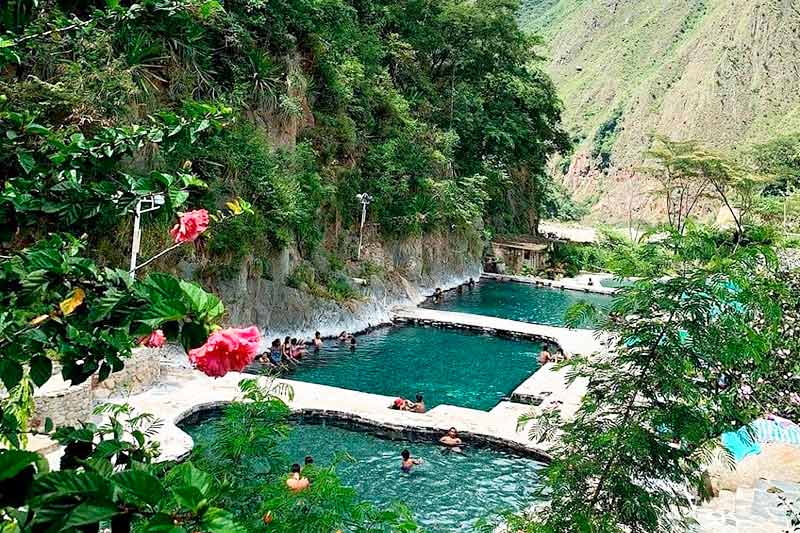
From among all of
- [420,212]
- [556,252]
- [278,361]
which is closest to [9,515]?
[278,361]

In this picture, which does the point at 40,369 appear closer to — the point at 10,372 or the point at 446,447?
the point at 10,372

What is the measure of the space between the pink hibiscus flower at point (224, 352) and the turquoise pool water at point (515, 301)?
20592mm

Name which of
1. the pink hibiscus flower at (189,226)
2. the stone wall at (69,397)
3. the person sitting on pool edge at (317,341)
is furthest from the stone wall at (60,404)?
the person sitting on pool edge at (317,341)

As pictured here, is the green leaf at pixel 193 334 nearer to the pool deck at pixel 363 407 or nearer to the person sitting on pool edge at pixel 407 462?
the pool deck at pixel 363 407

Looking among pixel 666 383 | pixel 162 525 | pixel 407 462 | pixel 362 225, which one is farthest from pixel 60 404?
pixel 362 225

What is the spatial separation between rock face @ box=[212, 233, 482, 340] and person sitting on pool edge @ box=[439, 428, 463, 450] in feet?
18.8

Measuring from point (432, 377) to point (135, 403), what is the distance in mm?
6539

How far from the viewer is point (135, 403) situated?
1094cm

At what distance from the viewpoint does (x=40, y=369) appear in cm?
154

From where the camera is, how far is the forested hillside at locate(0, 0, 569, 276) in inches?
87.0

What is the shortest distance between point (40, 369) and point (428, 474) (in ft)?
28.7

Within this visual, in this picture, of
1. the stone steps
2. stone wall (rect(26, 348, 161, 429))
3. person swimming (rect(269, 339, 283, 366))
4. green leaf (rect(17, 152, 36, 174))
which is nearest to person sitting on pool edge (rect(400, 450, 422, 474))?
the stone steps

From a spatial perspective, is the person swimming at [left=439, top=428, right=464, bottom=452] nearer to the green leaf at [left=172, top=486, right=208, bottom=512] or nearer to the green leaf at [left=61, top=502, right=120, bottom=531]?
the green leaf at [left=172, top=486, right=208, bottom=512]

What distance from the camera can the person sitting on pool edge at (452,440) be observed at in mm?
10805
